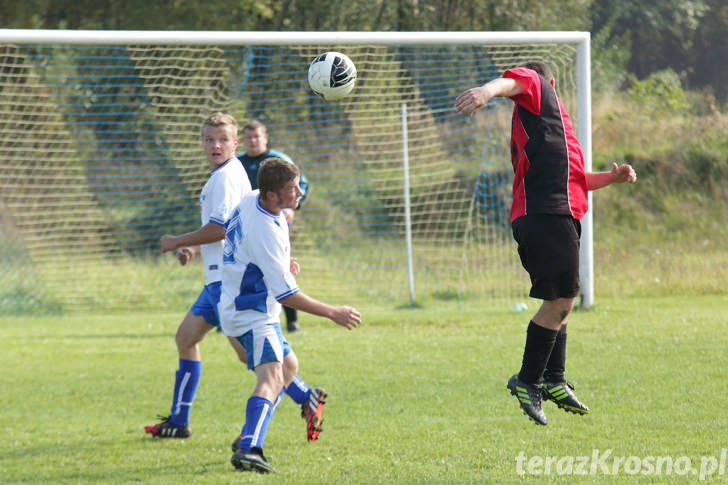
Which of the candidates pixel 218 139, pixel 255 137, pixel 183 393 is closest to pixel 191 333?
pixel 183 393

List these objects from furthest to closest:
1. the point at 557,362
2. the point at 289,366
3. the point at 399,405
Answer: the point at 399,405 → the point at 289,366 → the point at 557,362

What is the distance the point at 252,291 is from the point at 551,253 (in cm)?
165

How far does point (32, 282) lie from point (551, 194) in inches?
344

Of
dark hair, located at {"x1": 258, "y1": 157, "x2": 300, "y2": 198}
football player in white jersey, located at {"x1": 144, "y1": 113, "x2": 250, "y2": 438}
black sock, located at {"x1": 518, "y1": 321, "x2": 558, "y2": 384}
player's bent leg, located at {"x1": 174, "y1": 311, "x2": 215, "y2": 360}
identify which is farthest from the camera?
player's bent leg, located at {"x1": 174, "y1": 311, "x2": 215, "y2": 360}

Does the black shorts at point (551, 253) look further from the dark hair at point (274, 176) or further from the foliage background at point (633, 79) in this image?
the foliage background at point (633, 79)

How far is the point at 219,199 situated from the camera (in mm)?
5094

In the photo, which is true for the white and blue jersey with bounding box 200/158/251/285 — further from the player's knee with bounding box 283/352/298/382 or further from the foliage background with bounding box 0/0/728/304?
the foliage background with bounding box 0/0/728/304

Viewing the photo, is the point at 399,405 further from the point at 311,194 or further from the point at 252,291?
the point at 311,194

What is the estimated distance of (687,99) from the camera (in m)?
19.8

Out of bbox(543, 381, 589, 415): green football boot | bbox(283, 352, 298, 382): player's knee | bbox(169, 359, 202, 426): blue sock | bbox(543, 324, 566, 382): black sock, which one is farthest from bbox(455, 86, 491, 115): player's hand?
bbox(169, 359, 202, 426): blue sock

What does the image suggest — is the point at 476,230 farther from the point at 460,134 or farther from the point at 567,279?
the point at 567,279

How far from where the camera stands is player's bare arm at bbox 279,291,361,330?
13.6 ft

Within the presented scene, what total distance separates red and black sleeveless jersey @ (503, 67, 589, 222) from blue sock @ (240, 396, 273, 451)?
175 centimetres

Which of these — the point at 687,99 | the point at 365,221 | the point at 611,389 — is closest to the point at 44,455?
the point at 611,389
